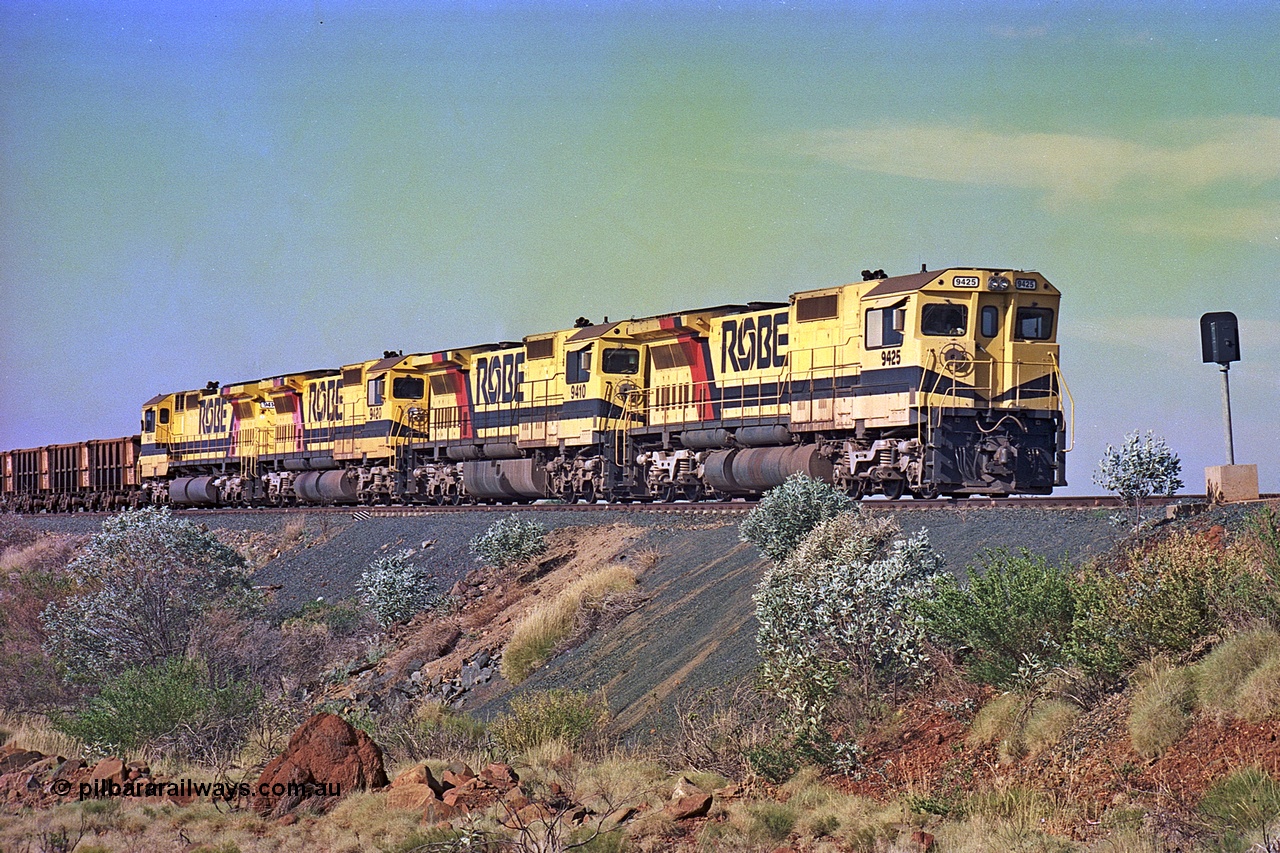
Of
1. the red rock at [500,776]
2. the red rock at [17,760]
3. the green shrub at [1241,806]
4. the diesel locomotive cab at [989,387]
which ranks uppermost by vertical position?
the diesel locomotive cab at [989,387]

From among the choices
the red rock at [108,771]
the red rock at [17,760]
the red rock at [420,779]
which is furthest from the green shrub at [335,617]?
the red rock at [420,779]

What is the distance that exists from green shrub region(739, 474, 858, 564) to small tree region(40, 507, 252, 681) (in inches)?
358

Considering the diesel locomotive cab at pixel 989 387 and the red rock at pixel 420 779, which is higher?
the diesel locomotive cab at pixel 989 387

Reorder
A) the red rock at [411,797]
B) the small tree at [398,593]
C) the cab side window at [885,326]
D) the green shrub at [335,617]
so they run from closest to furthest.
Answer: the red rock at [411,797] < the cab side window at [885,326] < the small tree at [398,593] < the green shrub at [335,617]

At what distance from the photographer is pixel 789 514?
17.4m

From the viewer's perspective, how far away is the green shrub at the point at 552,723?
13.8m

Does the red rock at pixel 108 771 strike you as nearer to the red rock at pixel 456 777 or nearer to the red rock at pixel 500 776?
the red rock at pixel 456 777

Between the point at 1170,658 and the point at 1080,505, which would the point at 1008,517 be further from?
the point at 1170,658

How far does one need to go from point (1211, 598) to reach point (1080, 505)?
267 inches

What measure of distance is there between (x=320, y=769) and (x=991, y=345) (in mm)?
13528

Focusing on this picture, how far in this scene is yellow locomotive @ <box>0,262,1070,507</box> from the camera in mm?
20859

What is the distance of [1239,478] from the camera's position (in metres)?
14.7

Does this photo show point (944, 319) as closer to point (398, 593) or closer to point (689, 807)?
point (398, 593)

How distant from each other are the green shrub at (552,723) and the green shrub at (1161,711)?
5.92 meters
